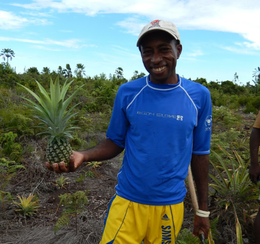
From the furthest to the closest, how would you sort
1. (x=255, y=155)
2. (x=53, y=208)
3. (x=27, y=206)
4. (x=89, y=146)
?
1. (x=89, y=146)
2. (x=53, y=208)
3. (x=27, y=206)
4. (x=255, y=155)

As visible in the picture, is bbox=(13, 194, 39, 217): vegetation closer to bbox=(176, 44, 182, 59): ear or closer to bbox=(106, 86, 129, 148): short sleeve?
bbox=(106, 86, 129, 148): short sleeve

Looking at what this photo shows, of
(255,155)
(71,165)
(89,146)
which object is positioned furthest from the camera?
(89,146)

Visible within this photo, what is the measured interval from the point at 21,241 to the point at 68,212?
0.87 metres

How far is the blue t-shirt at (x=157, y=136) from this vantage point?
2016mm

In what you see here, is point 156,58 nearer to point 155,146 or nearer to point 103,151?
point 155,146

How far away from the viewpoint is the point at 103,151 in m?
2.29

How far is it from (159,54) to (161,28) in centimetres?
19

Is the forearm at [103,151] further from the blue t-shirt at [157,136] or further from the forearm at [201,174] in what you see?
the forearm at [201,174]

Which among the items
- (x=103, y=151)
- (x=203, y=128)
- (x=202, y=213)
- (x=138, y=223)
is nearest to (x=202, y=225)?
(x=202, y=213)

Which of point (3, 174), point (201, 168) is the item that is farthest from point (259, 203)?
point (3, 174)

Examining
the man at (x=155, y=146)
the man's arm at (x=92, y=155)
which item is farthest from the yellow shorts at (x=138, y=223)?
the man's arm at (x=92, y=155)

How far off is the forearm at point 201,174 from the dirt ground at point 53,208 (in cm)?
135

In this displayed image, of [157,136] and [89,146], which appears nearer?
[157,136]

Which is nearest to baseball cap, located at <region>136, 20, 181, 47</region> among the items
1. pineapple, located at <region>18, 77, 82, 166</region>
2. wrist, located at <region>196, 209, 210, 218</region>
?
pineapple, located at <region>18, 77, 82, 166</region>
